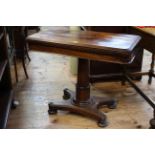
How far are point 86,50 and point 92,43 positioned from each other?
8 cm

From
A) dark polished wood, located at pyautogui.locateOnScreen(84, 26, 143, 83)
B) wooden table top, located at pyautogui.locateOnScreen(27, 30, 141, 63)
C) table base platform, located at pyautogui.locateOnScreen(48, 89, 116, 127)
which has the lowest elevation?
table base platform, located at pyautogui.locateOnScreen(48, 89, 116, 127)

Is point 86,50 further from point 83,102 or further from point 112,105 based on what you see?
point 112,105

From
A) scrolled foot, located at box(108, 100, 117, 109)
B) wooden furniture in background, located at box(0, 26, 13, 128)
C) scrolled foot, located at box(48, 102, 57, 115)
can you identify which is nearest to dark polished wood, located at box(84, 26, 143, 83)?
scrolled foot, located at box(108, 100, 117, 109)

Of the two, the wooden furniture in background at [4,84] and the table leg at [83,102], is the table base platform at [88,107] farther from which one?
the wooden furniture in background at [4,84]

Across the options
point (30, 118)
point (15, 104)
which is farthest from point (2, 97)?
point (30, 118)

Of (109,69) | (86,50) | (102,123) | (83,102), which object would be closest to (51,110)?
(83,102)

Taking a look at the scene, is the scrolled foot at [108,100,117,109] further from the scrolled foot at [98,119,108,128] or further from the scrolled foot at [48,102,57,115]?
the scrolled foot at [48,102,57,115]

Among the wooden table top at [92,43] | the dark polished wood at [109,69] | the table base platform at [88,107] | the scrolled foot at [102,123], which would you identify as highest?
the wooden table top at [92,43]

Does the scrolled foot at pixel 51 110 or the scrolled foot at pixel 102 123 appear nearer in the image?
the scrolled foot at pixel 102 123

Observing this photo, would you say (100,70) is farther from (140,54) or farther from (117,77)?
(140,54)

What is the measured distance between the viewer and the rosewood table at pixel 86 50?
5.08ft

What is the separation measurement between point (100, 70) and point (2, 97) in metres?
1.17

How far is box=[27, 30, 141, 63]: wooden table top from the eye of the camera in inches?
60.1

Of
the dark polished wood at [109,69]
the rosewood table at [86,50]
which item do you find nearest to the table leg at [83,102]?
the rosewood table at [86,50]
